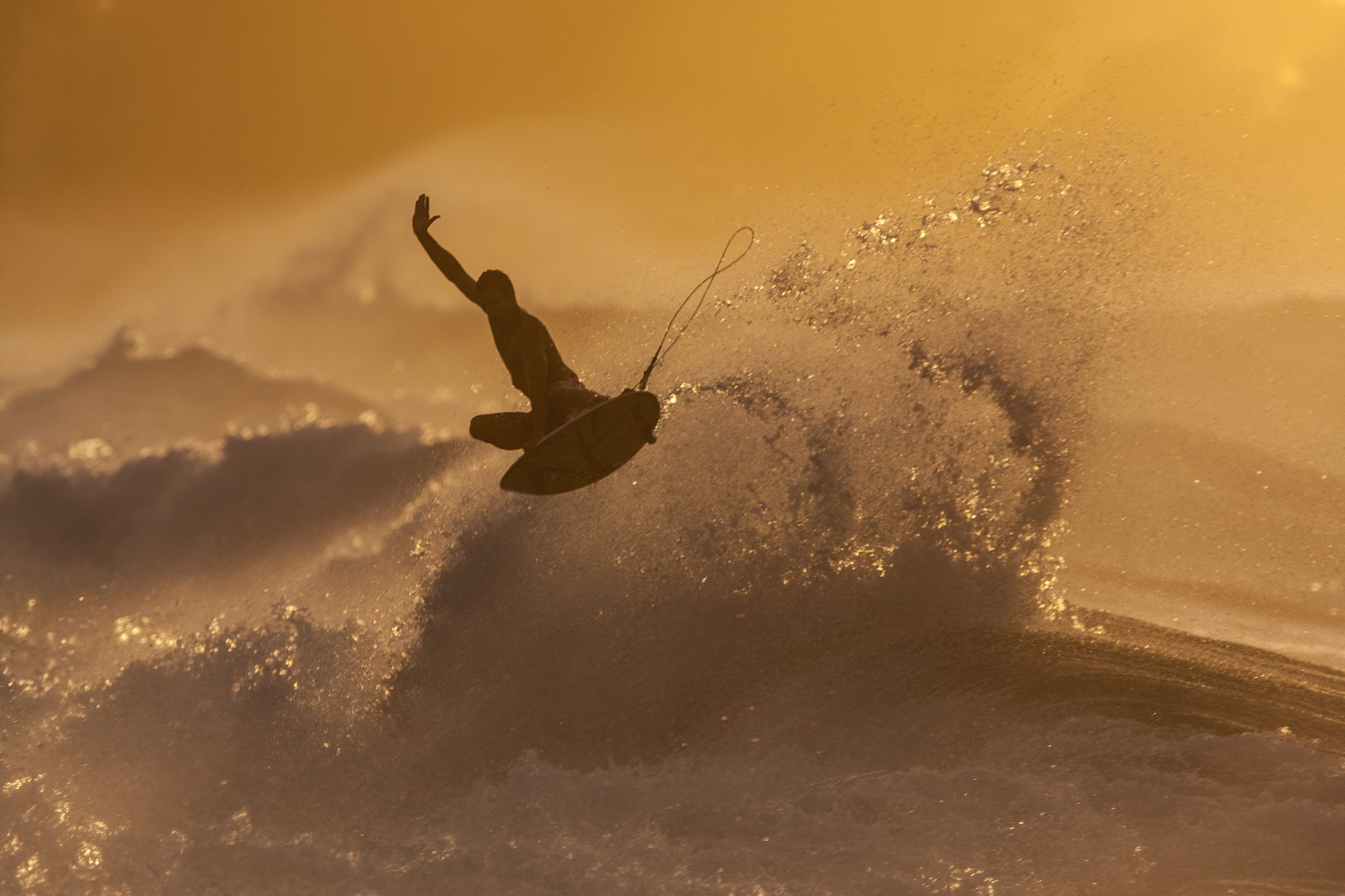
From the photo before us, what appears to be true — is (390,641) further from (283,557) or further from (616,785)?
(616,785)

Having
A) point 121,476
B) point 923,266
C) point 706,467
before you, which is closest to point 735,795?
point 706,467

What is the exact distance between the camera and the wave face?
5.47 m

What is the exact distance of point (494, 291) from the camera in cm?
337

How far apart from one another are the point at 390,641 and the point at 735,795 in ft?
7.91

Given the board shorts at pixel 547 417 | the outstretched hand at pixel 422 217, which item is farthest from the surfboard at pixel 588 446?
the outstretched hand at pixel 422 217

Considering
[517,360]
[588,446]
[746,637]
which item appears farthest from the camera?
[746,637]

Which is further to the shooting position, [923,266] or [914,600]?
[923,266]

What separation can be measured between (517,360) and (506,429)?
31cm

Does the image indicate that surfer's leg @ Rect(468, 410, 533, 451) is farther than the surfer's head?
Yes

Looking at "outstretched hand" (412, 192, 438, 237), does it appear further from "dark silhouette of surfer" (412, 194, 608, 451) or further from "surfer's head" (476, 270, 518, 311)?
"surfer's head" (476, 270, 518, 311)

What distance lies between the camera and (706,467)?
658 cm

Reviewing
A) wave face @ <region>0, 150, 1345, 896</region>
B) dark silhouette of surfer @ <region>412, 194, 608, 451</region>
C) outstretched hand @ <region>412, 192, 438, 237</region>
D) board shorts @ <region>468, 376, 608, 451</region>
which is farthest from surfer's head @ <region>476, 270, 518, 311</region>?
wave face @ <region>0, 150, 1345, 896</region>

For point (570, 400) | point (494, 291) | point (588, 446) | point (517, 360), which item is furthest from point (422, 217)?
point (588, 446)

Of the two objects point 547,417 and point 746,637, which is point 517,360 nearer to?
point 547,417
